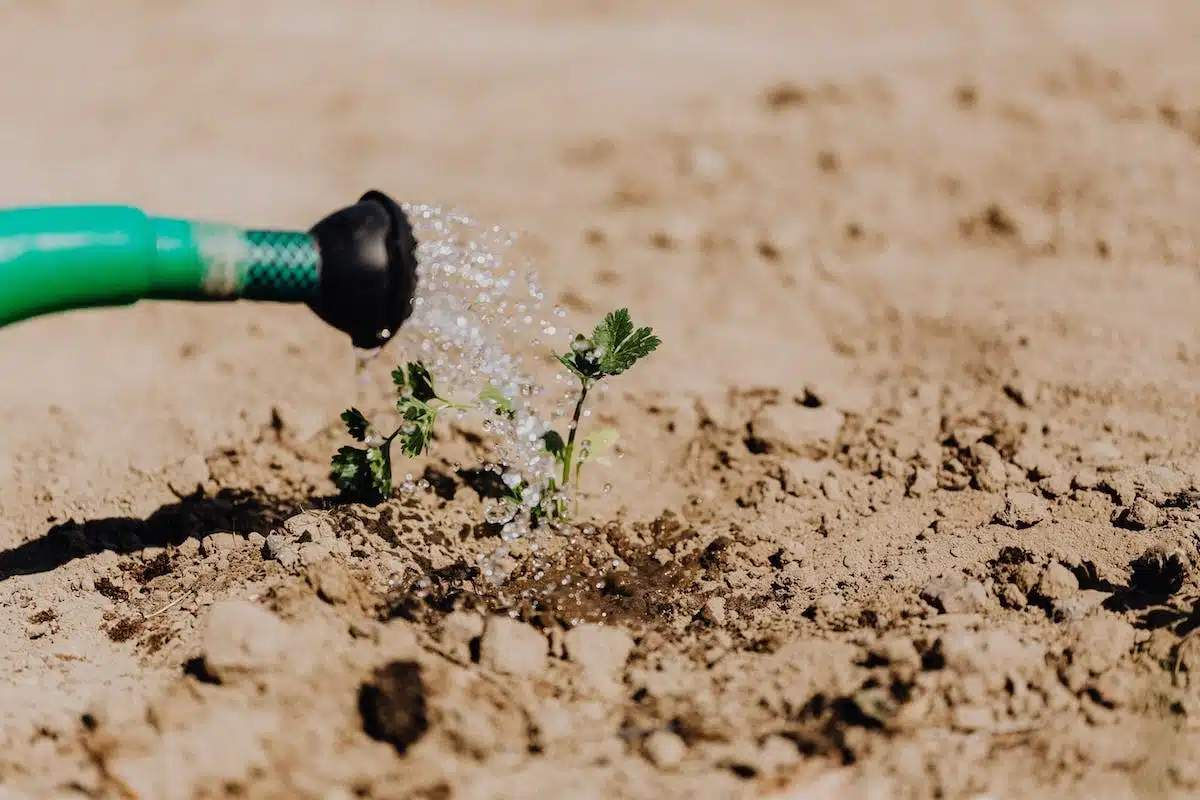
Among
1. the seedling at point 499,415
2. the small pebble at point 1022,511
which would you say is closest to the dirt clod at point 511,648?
the seedling at point 499,415

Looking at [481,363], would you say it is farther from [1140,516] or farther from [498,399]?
[1140,516]

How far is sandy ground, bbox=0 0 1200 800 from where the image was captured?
214 cm

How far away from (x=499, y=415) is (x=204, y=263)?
0.90 metres

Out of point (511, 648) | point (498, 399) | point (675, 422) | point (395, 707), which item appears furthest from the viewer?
point (675, 422)

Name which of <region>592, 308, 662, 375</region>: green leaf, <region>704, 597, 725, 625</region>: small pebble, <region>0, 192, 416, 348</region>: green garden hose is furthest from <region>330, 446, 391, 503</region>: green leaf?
<region>704, 597, 725, 625</region>: small pebble

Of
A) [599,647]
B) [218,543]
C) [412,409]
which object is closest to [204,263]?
[412,409]

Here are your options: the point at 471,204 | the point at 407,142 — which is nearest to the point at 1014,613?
the point at 471,204

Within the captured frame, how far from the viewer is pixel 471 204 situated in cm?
481

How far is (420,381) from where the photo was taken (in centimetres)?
279

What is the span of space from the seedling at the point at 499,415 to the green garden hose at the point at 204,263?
0.39 m

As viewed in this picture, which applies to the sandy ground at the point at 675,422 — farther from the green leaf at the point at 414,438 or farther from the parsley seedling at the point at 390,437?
the green leaf at the point at 414,438

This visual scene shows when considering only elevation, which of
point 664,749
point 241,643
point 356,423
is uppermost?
point 356,423

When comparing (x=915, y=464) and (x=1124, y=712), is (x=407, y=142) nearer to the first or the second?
(x=915, y=464)

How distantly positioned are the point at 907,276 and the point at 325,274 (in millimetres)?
2740
